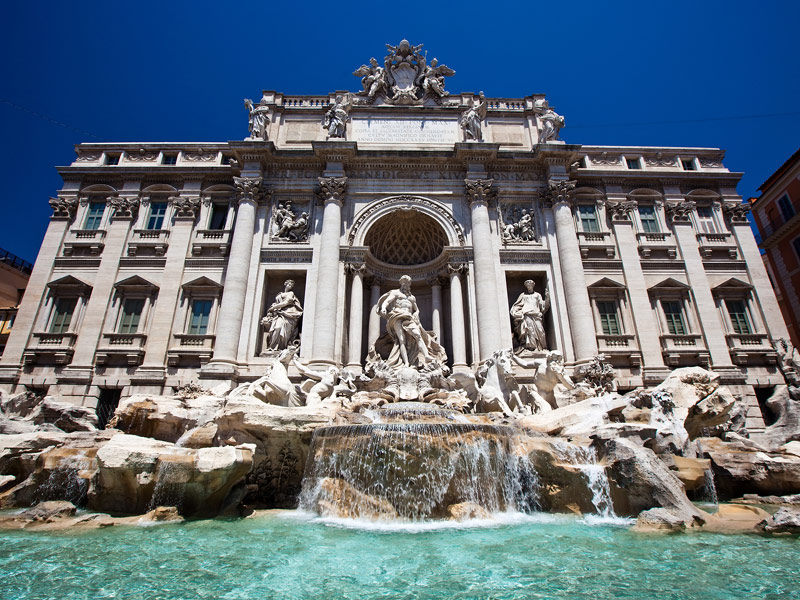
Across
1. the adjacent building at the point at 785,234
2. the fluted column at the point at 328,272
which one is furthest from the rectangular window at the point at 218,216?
the adjacent building at the point at 785,234

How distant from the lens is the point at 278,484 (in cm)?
992

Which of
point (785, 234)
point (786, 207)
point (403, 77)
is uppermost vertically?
point (403, 77)

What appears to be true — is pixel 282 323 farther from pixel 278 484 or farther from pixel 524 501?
pixel 524 501

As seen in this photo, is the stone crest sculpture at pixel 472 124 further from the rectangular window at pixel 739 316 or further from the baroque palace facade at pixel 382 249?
the rectangular window at pixel 739 316

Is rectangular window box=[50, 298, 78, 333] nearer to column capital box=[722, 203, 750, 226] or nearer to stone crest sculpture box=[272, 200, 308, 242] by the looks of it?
stone crest sculpture box=[272, 200, 308, 242]

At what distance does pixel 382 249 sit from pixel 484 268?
545 cm

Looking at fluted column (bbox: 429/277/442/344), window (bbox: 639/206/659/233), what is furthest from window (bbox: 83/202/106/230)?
window (bbox: 639/206/659/233)

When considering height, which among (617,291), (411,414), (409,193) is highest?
(409,193)

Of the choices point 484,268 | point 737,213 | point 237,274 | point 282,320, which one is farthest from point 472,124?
point 737,213

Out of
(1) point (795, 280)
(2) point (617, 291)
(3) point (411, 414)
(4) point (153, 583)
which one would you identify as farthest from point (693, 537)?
(1) point (795, 280)

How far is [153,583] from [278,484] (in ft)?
18.0

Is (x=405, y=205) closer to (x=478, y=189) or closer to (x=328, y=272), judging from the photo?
(x=478, y=189)

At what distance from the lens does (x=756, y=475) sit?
1056 cm

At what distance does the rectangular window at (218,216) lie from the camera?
20.9m
